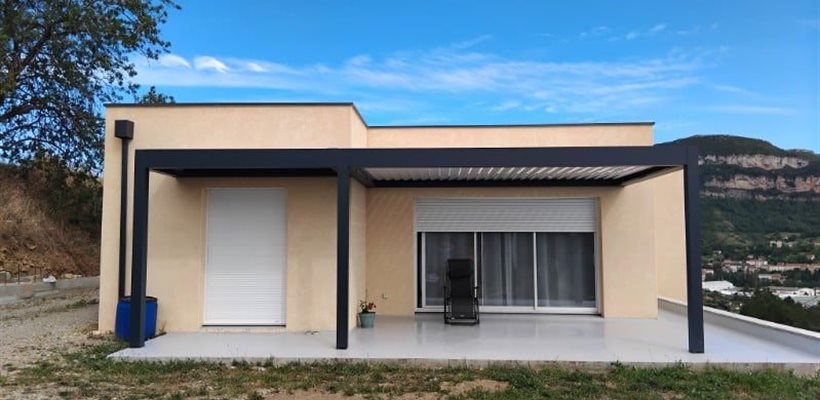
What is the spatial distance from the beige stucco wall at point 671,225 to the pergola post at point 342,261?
7.22 meters

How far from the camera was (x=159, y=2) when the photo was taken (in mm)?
17656

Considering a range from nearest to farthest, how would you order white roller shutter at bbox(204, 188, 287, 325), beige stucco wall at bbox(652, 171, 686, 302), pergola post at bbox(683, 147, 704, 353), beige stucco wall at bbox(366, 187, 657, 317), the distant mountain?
pergola post at bbox(683, 147, 704, 353) → white roller shutter at bbox(204, 188, 287, 325) → beige stucco wall at bbox(366, 187, 657, 317) → beige stucco wall at bbox(652, 171, 686, 302) → the distant mountain

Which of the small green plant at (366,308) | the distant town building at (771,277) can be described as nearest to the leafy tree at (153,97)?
the small green plant at (366,308)

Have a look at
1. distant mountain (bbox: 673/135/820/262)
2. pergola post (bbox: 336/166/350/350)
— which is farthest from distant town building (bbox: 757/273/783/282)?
pergola post (bbox: 336/166/350/350)

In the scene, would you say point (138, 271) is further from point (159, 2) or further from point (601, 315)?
point (159, 2)

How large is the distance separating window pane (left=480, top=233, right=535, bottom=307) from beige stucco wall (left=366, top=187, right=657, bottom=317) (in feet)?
2.93

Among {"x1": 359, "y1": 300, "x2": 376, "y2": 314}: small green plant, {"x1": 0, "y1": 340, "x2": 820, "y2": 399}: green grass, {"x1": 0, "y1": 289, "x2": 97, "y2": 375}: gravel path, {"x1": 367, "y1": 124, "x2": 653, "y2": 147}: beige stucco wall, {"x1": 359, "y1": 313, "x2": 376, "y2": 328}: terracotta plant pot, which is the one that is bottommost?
{"x1": 0, "y1": 340, "x2": 820, "y2": 399}: green grass

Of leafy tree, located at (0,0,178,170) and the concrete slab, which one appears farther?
leafy tree, located at (0,0,178,170)

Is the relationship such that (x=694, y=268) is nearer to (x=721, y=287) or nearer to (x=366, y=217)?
(x=366, y=217)

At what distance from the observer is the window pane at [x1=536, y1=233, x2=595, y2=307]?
10.7 meters

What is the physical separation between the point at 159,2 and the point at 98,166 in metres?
5.73

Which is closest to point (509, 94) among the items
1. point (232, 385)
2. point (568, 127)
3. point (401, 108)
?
point (401, 108)

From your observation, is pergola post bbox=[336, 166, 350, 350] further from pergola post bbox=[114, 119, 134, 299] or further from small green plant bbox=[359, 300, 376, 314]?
pergola post bbox=[114, 119, 134, 299]

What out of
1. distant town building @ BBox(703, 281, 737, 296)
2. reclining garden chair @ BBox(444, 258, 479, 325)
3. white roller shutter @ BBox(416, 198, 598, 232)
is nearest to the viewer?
reclining garden chair @ BBox(444, 258, 479, 325)
